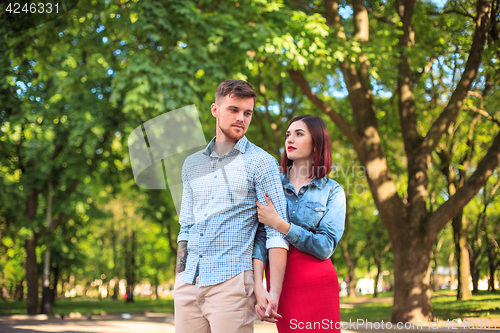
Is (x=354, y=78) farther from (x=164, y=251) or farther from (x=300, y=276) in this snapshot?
(x=164, y=251)

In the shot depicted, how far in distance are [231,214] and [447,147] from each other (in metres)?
16.7

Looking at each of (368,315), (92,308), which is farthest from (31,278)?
(368,315)

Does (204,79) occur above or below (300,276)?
above

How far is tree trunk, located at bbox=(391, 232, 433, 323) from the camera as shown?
10211 mm

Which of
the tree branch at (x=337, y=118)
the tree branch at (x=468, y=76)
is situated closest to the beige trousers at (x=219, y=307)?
the tree branch at (x=337, y=118)

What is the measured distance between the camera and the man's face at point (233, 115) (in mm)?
2566

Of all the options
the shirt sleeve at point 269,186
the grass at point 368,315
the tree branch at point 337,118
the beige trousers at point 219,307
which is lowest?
the grass at point 368,315

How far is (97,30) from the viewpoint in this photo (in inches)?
438

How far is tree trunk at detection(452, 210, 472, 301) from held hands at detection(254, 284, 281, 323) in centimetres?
1687

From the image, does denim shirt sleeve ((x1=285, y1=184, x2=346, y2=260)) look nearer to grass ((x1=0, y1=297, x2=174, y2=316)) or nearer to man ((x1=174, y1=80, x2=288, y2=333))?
man ((x1=174, y1=80, x2=288, y2=333))

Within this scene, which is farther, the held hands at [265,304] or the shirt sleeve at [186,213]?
the shirt sleeve at [186,213]

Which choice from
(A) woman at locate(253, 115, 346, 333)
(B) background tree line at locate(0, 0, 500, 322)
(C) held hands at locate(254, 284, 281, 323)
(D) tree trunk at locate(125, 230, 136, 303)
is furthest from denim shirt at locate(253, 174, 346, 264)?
(D) tree trunk at locate(125, 230, 136, 303)

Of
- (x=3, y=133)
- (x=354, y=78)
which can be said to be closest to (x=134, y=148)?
(x=354, y=78)

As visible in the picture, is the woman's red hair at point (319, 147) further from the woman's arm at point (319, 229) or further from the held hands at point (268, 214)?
the held hands at point (268, 214)
